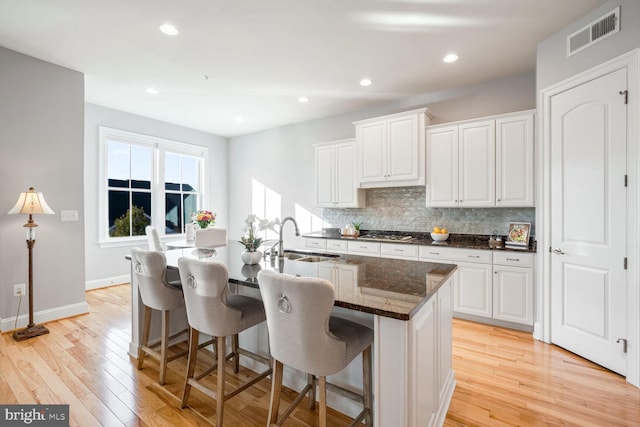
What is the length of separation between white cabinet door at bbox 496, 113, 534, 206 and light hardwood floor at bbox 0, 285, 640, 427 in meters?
1.52

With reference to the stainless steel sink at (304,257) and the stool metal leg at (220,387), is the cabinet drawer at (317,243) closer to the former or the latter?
the stainless steel sink at (304,257)

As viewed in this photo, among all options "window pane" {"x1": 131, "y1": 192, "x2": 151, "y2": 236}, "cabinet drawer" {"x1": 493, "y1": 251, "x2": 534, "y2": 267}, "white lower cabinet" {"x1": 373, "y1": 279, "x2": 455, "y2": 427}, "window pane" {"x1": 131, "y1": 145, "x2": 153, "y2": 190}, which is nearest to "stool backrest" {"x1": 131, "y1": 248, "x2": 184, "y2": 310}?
"white lower cabinet" {"x1": 373, "y1": 279, "x2": 455, "y2": 427}

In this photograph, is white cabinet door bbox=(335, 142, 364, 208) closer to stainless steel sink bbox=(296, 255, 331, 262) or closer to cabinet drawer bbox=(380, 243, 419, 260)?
cabinet drawer bbox=(380, 243, 419, 260)

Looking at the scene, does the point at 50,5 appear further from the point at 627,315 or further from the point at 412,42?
the point at 627,315

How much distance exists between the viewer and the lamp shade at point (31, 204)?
296cm

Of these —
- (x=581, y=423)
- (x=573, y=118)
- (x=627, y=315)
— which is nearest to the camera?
(x=581, y=423)

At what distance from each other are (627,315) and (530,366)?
2.63 feet

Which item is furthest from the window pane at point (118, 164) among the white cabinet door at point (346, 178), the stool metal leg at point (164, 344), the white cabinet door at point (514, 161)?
the white cabinet door at point (514, 161)

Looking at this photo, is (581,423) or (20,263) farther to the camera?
(20,263)

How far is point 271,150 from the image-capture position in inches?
240

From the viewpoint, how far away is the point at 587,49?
8.34ft

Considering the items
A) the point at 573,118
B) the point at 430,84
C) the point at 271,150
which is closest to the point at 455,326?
the point at 573,118

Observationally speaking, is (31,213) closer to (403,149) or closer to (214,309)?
(214,309)

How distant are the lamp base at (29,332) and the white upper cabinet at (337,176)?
3.72 metres
